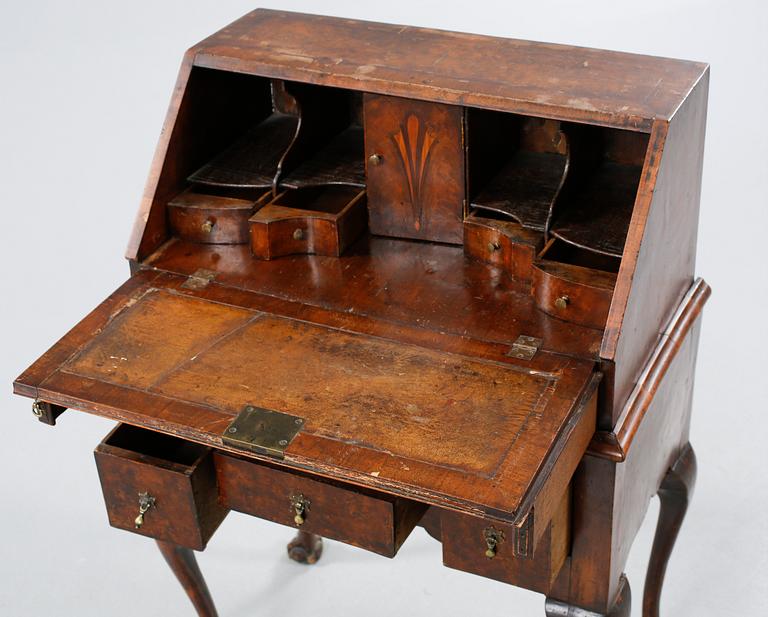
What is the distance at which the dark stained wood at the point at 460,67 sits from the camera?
9.24 ft

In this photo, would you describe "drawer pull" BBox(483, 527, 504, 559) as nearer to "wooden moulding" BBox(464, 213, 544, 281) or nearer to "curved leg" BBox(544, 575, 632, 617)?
"curved leg" BBox(544, 575, 632, 617)

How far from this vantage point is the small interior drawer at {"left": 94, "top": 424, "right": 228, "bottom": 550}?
281cm

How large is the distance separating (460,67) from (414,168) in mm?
242

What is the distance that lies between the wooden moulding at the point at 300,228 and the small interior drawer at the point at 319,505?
50cm

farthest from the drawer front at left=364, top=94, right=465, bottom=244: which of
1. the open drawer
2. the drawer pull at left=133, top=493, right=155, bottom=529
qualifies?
the drawer pull at left=133, top=493, right=155, bottom=529

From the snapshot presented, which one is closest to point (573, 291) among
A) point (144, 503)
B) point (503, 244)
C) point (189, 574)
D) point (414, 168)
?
point (503, 244)

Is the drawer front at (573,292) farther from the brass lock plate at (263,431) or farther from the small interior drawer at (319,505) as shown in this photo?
the brass lock plate at (263,431)

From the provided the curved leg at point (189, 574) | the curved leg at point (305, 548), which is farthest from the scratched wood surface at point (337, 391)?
the curved leg at point (305, 548)

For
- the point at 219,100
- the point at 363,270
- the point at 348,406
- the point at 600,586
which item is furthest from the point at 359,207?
the point at 600,586

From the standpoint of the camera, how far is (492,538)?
267cm

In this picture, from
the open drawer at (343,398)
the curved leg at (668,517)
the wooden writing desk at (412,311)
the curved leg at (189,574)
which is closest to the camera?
the open drawer at (343,398)

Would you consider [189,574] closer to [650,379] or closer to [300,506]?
[300,506]

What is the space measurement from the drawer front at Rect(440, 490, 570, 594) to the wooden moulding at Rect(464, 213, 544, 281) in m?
0.48

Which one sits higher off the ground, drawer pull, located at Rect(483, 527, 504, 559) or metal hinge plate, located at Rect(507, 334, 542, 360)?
metal hinge plate, located at Rect(507, 334, 542, 360)
